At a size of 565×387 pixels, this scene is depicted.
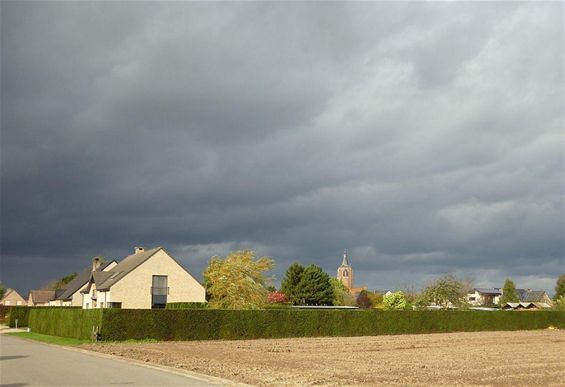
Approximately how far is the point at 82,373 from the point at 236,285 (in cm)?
4120

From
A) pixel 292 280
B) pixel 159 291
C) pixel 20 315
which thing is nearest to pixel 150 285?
pixel 159 291

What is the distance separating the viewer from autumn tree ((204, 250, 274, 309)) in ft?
A: 196

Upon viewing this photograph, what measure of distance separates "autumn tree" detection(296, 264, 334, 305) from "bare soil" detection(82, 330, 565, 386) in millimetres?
62497

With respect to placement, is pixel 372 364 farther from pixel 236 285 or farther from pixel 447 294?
pixel 447 294

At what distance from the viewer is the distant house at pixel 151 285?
215ft

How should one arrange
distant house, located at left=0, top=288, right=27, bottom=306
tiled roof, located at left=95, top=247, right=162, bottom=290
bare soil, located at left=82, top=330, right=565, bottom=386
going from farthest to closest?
distant house, located at left=0, top=288, right=27, bottom=306
tiled roof, located at left=95, top=247, right=162, bottom=290
bare soil, located at left=82, top=330, right=565, bottom=386

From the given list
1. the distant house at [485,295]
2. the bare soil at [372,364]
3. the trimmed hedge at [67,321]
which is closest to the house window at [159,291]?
the trimmed hedge at [67,321]

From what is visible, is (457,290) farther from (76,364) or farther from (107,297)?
(76,364)

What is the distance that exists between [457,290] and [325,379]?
232 ft

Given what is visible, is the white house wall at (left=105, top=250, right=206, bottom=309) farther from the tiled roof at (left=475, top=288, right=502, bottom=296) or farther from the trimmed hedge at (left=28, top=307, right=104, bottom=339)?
the tiled roof at (left=475, top=288, right=502, bottom=296)

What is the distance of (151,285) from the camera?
6675cm

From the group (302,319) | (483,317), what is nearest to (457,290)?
(483,317)

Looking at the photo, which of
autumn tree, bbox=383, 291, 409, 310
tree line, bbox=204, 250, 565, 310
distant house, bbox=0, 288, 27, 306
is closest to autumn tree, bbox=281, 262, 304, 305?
tree line, bbox=204, 250, 565, 310

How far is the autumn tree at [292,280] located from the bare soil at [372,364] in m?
63.5
